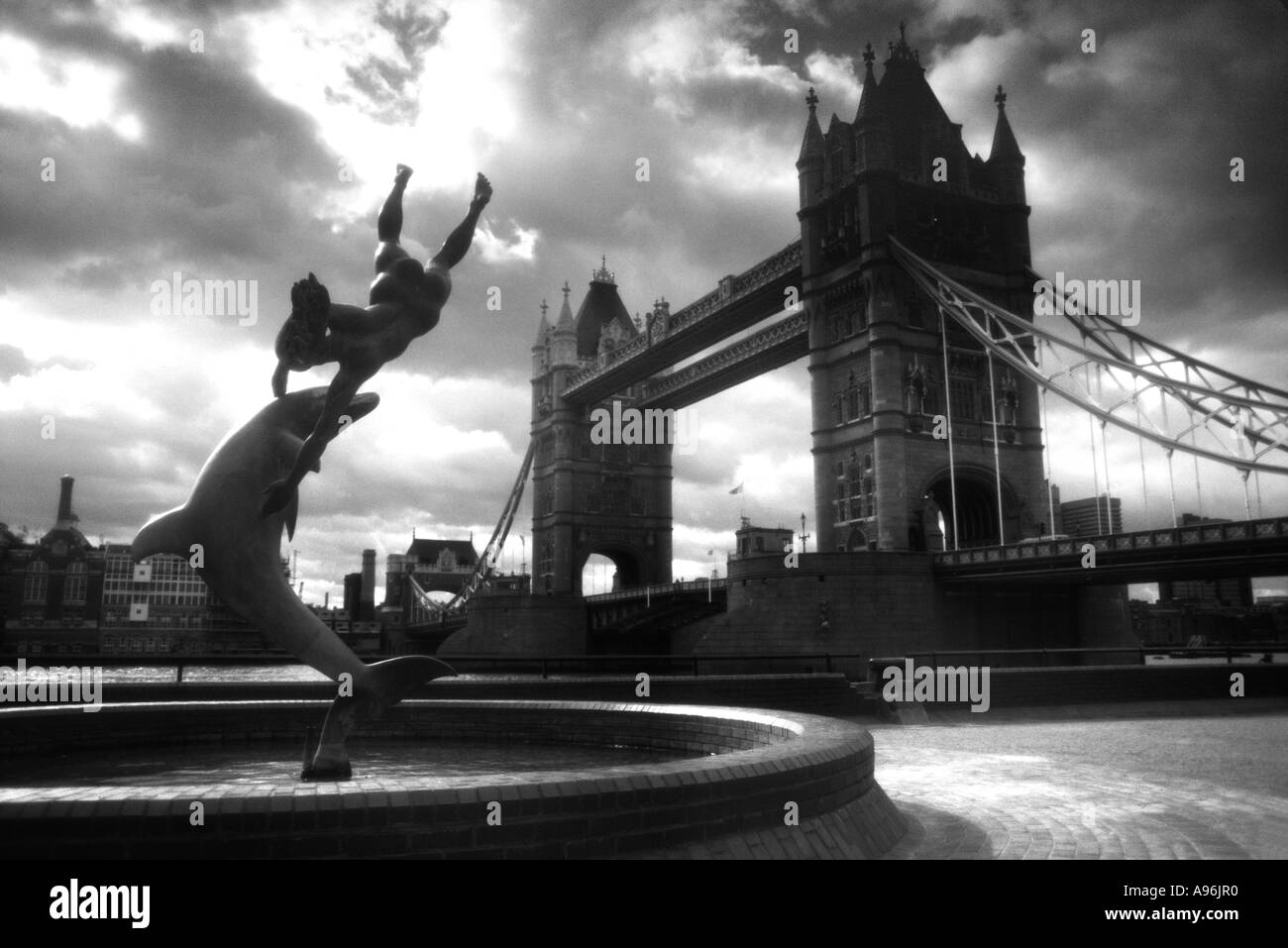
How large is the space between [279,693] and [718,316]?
3897 centimetres

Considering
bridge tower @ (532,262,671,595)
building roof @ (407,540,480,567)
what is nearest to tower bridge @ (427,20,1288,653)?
bridge tower @ (532,262,671,595)

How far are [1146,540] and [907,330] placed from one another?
1311 centimetres

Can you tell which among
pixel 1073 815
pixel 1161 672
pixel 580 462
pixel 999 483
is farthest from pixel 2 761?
pixel 580 462

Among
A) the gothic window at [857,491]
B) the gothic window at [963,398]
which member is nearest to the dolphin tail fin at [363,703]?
the gothic window at [857,491]

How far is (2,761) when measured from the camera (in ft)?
26.6

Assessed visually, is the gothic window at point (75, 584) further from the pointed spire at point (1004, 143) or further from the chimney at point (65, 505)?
the pointed spire at point (1004, 143)

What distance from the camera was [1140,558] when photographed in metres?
27.9

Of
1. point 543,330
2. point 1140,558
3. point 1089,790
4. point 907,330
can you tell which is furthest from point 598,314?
point 1089,790

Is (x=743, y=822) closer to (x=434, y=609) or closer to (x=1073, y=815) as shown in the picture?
(x=1073, y=815)

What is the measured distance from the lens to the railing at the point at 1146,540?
83.2 ft

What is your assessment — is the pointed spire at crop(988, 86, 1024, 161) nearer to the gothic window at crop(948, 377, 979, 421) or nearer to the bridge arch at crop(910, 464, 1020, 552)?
the gothic window at crop(948, 377, 979, 421)

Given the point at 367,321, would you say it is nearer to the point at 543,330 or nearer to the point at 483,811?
the point at 483,811

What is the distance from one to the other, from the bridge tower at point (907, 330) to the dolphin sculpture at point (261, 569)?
30.8 meters

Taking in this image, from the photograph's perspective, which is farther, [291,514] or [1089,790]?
[1089,790]
